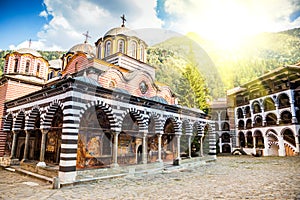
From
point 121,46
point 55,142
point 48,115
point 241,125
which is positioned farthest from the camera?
point 241,125

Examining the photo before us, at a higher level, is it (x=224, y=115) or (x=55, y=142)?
(x=224, y=115)

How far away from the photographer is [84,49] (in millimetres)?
22000

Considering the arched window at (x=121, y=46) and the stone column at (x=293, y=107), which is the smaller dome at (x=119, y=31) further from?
the stone column at (x=293, y=107)

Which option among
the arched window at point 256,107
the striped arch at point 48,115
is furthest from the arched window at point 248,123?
the striped arch at point 48,115

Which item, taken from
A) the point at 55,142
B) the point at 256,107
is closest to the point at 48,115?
the point at 55,142

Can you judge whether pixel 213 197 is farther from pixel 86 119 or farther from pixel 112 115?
pixel 86 119

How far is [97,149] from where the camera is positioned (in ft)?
42.0

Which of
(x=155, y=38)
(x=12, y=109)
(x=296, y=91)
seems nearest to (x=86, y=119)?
(x=12, y=109)

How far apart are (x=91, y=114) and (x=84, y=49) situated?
37.6ft

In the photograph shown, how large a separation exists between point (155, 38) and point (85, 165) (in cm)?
834

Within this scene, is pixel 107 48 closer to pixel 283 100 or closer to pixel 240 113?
pixel 283 100

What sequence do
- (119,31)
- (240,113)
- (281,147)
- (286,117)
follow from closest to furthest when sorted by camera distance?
(119,31) < (281,147) < (286,117) < (240,113)

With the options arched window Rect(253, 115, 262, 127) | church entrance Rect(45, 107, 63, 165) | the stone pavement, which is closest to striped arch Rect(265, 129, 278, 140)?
arched window Rect(253, 115, 262, 127)

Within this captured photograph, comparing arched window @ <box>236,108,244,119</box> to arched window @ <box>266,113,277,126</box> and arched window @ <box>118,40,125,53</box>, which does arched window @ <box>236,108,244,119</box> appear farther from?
arched window @ <box>118,40,125,53</box>
